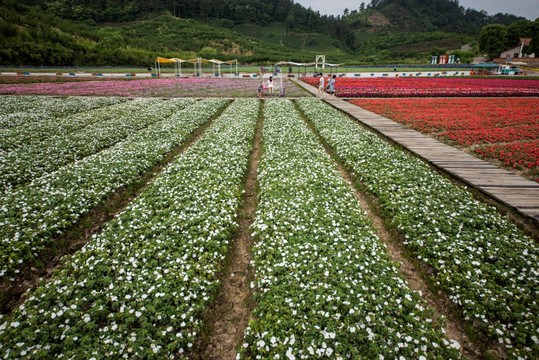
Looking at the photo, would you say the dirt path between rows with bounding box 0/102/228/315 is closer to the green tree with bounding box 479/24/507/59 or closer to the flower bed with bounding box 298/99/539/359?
the flower bed with bounding box 298/99/539/359

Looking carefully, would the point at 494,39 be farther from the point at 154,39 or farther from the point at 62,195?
the point at 62,195

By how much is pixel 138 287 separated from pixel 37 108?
78.9 feet

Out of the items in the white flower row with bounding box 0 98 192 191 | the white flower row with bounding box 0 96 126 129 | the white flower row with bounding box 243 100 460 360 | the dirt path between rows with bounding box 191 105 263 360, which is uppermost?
the white flower row with bounding box 0 96 126 129

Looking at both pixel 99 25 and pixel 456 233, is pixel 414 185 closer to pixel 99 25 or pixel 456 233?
pixel 456 233

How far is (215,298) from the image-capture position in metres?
5.43

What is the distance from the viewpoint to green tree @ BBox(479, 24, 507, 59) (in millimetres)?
99875

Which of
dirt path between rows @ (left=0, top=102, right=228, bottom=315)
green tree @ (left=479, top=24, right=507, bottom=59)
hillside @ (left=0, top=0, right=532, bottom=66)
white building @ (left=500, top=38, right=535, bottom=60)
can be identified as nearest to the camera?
dirt path between rows @ (left=0, top=102, right=228, bottom=315)

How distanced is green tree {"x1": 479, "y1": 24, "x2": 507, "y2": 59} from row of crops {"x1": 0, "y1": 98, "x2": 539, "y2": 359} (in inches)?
5047

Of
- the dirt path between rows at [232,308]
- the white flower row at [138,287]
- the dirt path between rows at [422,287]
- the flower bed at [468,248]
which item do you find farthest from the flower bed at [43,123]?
the flower bed at [468,248]

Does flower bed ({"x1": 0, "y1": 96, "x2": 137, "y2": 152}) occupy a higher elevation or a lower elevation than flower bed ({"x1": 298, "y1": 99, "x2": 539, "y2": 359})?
higher

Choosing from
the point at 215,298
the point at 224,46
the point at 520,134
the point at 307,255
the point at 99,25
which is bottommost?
the point at 215,298

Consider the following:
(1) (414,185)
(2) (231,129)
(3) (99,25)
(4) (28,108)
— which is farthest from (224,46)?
(1) (414,185)

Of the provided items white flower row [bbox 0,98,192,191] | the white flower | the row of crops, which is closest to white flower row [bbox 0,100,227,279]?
the row of crops

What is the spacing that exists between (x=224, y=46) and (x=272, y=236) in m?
135
